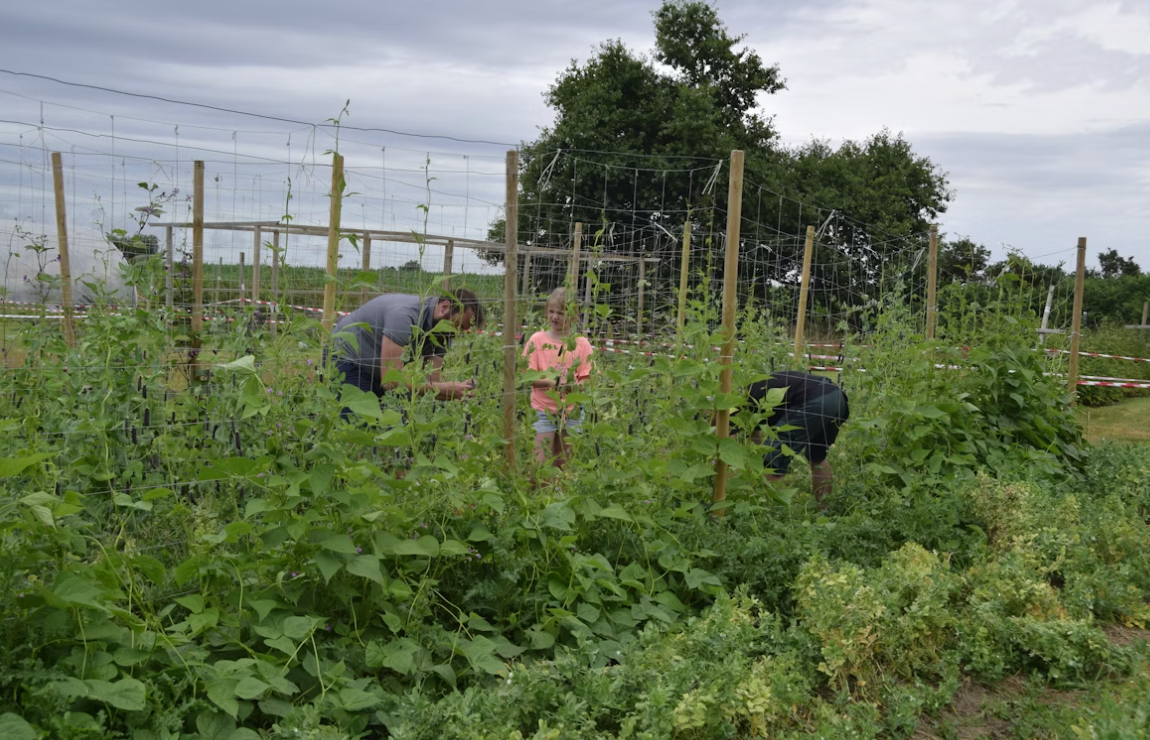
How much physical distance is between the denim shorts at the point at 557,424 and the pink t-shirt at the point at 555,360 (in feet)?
0.16

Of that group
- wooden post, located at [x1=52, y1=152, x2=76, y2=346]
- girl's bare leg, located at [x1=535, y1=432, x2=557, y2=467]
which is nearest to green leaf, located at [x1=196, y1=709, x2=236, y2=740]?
girl's bare leg, located at [x1=535, y1=432, x2=557, y2=467]

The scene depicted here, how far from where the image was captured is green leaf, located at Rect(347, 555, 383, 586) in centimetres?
311

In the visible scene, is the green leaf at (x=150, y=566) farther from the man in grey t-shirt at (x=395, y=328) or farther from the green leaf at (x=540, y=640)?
the man in grey t-shirt at (x=395, y=328)

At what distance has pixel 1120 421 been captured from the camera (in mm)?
11750

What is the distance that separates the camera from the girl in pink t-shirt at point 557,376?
176 inches

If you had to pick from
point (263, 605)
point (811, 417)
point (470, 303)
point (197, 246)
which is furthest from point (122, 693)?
point (197, 246)

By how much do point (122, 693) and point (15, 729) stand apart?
28 cm

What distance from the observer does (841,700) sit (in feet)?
11.0

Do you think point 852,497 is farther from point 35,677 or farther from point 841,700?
point 35,677

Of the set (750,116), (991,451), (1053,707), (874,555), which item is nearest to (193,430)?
(874,555)

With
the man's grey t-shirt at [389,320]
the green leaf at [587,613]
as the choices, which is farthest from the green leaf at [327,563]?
the man's grey t-shirt at [389,320]

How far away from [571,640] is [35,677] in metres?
1.95

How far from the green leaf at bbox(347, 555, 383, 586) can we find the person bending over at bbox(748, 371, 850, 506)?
3.12 metres

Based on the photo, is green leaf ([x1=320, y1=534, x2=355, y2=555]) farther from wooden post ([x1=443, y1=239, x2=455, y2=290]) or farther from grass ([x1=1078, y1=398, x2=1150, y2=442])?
grass ([x1=1078, y1=398, x2=1150, y2=442])
